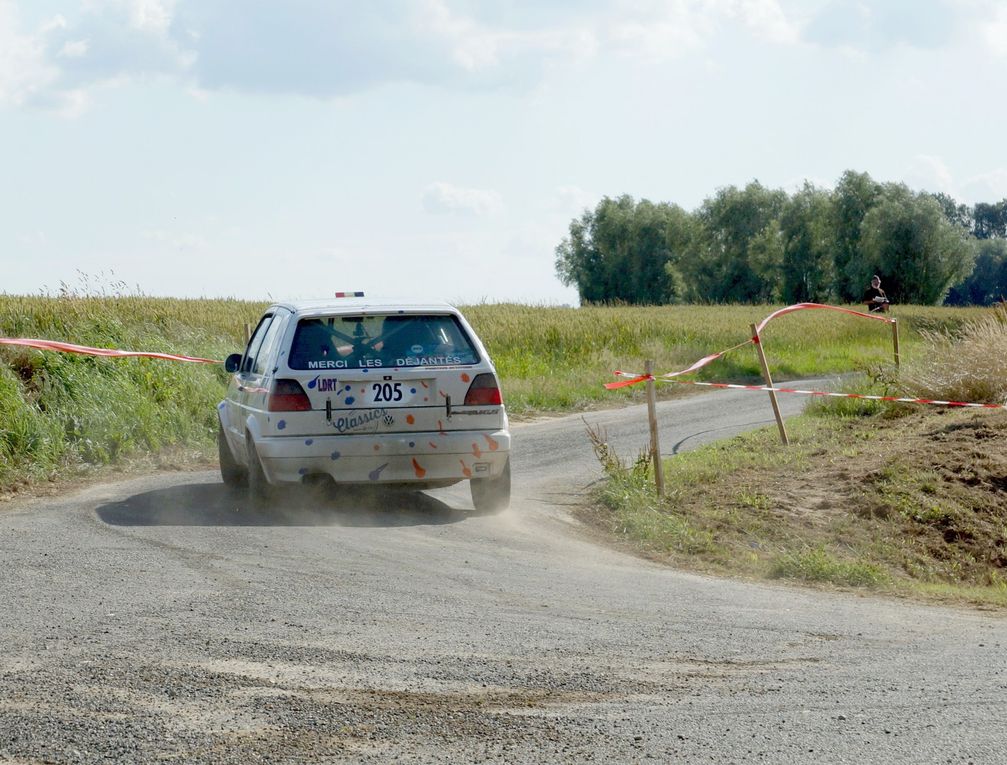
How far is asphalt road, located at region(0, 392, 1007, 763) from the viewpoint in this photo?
4.57 m

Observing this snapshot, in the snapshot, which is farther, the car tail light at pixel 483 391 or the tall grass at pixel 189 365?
the tall grass at pixel 189 365

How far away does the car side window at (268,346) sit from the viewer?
10.2 m

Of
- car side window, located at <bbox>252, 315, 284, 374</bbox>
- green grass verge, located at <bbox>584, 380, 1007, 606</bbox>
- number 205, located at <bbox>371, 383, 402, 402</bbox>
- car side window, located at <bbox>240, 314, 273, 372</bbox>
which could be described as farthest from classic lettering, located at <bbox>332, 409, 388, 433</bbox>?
green grass verge, located at <bbox>584, 380, 1007, 606</bbox>

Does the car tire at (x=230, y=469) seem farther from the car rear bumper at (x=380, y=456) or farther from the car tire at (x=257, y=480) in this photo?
the car rear bumper at (x=380, y=456)

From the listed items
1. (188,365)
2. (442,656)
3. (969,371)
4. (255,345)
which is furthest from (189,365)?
(442,656)

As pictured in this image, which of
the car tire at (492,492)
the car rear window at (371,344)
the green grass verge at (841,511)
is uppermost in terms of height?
the car rear window at (371,344)

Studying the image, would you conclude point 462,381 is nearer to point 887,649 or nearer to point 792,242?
point 887,649

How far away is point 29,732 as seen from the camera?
178 inches

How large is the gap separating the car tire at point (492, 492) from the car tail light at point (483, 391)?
606 millimetres

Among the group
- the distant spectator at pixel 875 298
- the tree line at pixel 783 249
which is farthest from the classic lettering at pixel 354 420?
the tree line at pixel 783 249

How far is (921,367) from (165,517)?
38.4 ft

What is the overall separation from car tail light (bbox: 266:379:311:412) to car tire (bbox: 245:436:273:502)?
1.57 ft

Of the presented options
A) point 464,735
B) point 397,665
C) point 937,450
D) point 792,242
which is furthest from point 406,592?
point 792,242

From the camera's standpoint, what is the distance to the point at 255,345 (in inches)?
443
